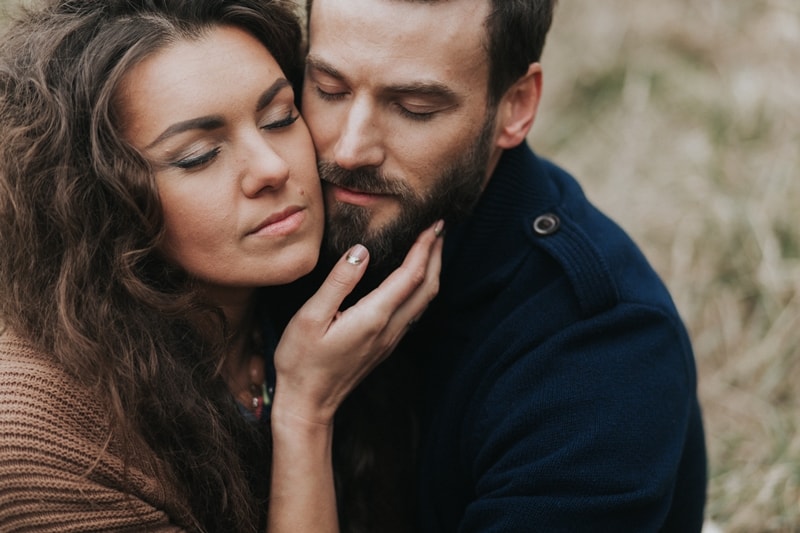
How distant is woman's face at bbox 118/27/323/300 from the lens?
7.67 feet

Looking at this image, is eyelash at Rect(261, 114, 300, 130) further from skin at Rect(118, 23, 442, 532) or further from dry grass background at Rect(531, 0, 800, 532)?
dry grass background at Rect(531, 0, 800, 532)

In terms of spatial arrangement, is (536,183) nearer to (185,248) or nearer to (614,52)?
(185,248)

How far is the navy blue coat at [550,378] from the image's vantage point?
8.09ft

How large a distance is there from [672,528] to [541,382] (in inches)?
34.0

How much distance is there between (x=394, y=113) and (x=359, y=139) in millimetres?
157

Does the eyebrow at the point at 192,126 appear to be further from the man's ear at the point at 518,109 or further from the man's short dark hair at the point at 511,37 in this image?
the man's ear at the point at 518,109

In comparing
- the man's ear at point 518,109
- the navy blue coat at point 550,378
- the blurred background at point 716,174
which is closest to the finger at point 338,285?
the navy blue coat at point 550,378

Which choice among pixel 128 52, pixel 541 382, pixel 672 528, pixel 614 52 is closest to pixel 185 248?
pixel 128 52

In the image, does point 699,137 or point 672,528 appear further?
point 699,137

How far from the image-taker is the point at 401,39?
2605mm

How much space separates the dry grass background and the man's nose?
7.36 feet

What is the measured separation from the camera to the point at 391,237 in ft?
9.04

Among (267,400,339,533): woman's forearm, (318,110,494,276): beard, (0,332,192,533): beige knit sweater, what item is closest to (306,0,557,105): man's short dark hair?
(318,110,494,276): beard

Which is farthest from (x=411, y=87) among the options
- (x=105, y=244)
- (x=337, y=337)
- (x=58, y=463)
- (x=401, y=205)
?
(x=58, y=463)
